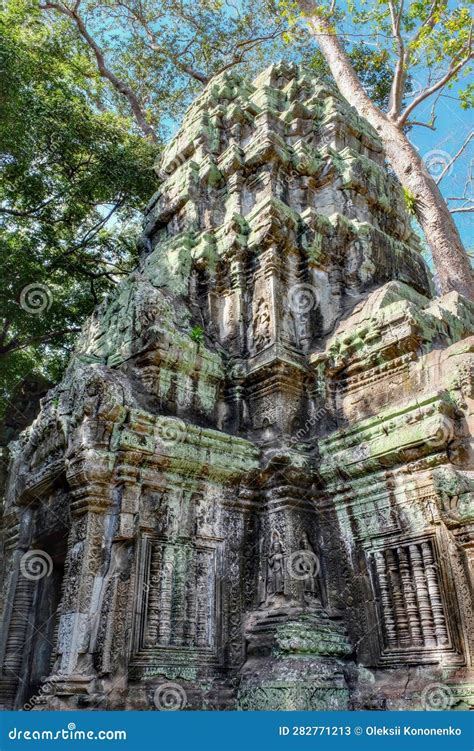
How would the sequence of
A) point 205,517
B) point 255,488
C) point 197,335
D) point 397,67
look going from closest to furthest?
point 205,517, point 255,488, point 197,335, point 397,67

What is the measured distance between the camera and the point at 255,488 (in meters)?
6.18

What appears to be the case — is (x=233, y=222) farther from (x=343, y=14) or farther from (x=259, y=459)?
(x=343, y=14)

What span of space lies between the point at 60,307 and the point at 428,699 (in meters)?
10.5

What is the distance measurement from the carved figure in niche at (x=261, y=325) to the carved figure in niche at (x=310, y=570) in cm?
232

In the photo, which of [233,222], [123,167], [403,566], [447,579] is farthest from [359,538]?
[123,167]

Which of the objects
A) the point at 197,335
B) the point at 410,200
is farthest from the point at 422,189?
the point at 197,335

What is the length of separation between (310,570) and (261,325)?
2914 mm

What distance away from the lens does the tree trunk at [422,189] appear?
10.6 m

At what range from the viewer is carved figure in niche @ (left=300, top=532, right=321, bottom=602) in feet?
18.1

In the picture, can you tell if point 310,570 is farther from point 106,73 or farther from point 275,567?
point 106,73

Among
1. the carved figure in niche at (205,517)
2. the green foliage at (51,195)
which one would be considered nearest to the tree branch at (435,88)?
the green foliage at (51,195)

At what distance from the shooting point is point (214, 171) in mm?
8922

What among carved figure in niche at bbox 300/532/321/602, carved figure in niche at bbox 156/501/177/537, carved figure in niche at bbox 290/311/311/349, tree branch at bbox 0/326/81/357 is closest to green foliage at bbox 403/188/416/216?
carved figure in niche at bbox 290/311/311/349

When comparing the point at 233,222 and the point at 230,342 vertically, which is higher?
the point at 233,222
